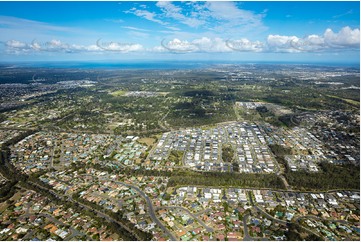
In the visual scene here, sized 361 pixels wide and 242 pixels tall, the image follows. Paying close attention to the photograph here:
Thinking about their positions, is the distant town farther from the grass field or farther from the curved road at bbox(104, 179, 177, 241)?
the grass field

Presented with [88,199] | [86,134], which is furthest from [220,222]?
[86,134]

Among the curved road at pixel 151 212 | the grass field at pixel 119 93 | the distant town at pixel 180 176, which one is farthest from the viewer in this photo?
the grass field at pixel 119 93

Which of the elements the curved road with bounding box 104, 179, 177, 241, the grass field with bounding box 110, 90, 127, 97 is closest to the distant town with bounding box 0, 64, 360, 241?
the curved road with bounding box 104, 179, 177, 241

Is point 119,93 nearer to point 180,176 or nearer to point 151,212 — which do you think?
point 180,176

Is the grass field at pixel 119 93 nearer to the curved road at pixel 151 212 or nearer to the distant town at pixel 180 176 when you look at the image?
the distant town at pixel 180 176

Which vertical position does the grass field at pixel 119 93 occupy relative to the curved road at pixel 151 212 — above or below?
above

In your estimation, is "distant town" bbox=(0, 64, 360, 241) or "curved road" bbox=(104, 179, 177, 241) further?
"distant town" bbox=(0, 64, 360, 241)

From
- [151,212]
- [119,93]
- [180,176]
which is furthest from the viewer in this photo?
[119,93]

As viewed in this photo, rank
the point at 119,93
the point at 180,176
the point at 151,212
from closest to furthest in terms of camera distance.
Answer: the point at 151,212, the point at 180,176, the point at 119,93

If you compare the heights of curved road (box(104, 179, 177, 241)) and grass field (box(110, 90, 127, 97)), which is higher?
grass field (box(110, 90, 127, 97))

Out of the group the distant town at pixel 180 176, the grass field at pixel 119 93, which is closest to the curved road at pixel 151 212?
the distant town at pixel 180 176

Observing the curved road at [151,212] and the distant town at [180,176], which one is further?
the distant town at [180,176]

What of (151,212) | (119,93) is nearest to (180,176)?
(151,212)
